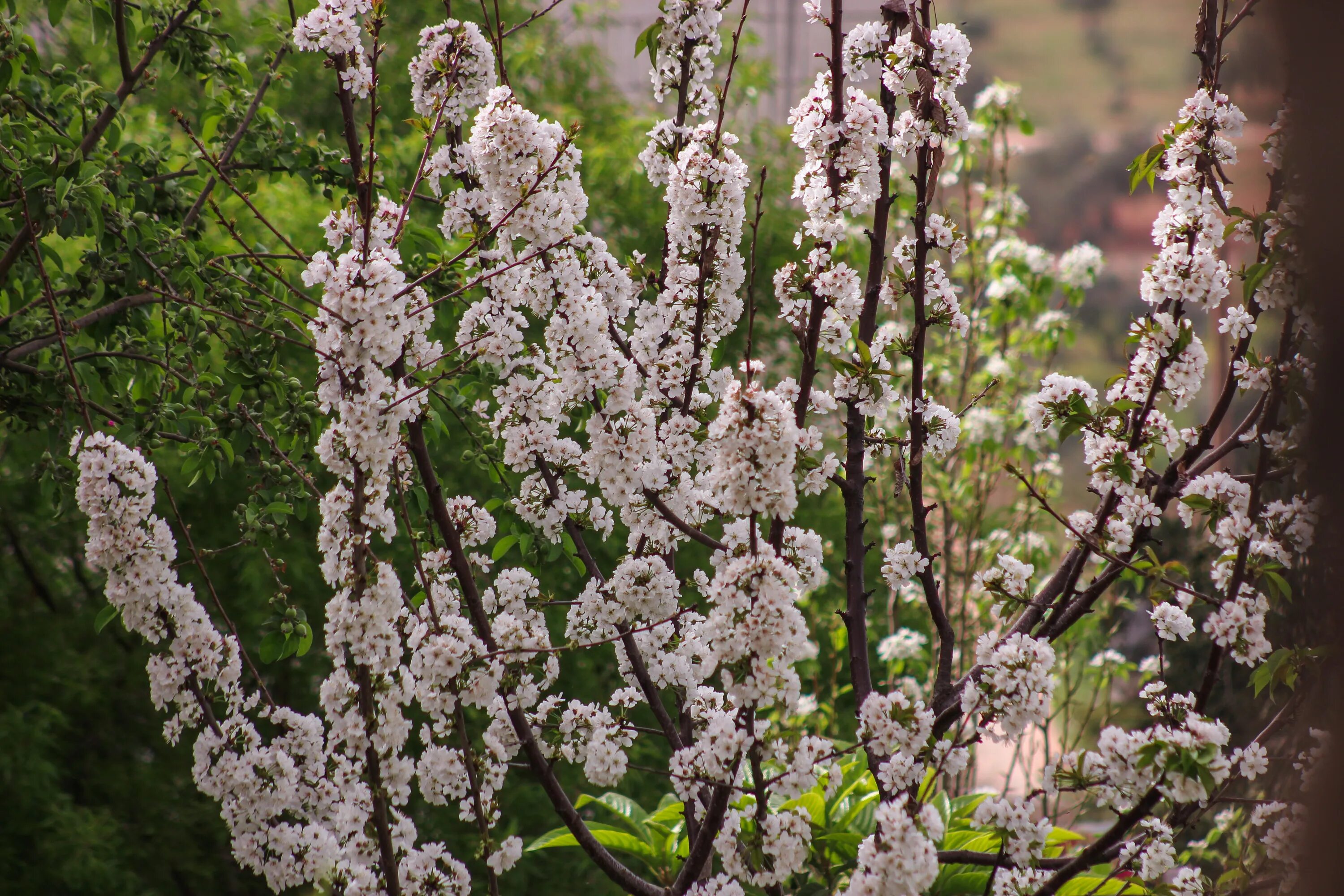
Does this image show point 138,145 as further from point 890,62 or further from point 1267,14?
point 1267,14

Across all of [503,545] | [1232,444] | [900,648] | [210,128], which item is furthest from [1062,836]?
[210,128]

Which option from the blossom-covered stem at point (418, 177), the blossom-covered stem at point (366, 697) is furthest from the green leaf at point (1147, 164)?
the blossom-covered stem at point (366, 697)

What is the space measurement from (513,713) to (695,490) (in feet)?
1.76

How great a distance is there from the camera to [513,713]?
1.67m

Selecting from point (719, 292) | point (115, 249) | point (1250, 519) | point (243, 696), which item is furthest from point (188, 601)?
point (1250, 519)

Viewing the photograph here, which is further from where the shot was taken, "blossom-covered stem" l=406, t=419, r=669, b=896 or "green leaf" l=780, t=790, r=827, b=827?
"green leaf" l=780, t=790, r=827, b=827

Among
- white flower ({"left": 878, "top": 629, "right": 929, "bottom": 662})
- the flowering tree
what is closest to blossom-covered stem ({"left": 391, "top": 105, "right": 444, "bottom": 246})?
the flowering tree

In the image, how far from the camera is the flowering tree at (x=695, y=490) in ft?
4.51

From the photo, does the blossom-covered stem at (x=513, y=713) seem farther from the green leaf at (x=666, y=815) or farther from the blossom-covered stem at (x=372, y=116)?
the green leaf at (x=666, y=815)

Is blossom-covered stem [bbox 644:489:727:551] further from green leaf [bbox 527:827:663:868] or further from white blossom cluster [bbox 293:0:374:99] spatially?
green leaf [bbox 527:827:663:868]

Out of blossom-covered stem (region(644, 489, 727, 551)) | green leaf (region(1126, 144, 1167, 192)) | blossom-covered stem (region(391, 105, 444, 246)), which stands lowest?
blossom-covered stem (region(644, 489, 727, 551))

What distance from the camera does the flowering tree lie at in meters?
1.38

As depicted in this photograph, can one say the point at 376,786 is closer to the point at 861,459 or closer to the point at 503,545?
the point at 503,545

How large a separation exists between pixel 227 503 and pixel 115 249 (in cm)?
174
